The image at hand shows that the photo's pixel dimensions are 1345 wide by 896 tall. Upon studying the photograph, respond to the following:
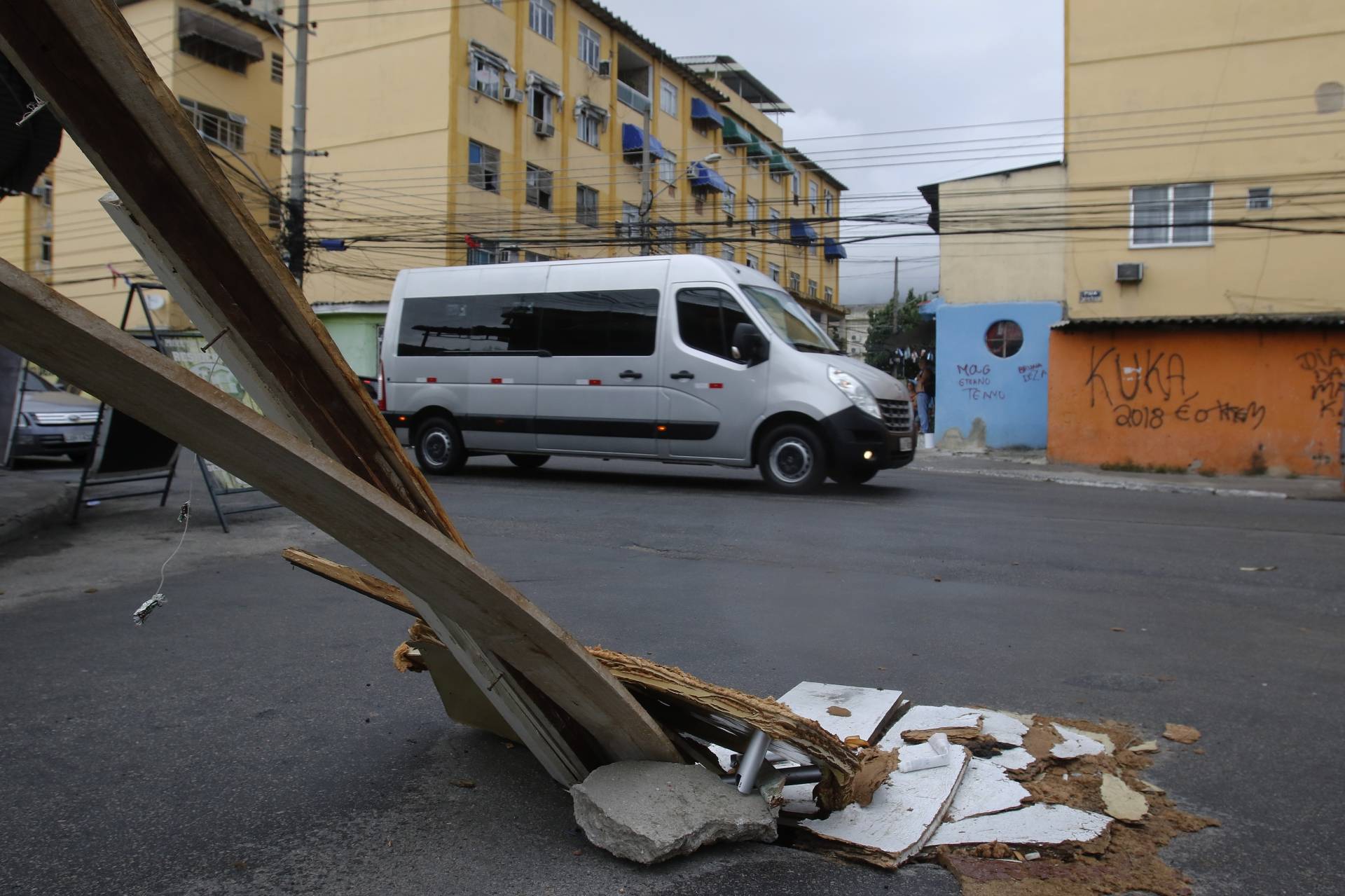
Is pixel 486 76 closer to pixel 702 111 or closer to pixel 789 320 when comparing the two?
pixel 702 111

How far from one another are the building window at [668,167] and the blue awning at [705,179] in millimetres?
670

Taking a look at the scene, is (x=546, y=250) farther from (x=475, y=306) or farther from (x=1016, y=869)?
(x=1016, y=869)

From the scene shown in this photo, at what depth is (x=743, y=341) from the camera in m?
10.6

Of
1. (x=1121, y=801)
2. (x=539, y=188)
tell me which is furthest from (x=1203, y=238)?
(x=539, y=188)

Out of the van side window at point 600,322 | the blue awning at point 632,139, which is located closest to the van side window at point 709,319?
the van side window at point 600,322

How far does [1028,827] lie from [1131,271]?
18.6 meters

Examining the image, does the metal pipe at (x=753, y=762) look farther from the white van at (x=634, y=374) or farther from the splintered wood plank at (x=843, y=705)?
the white van at (x=634, y=374)

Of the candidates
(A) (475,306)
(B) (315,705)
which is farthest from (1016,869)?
(A) (475,306)

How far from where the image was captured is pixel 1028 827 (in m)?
2.83

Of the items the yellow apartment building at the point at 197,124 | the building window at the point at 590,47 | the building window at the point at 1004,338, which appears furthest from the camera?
the building window at the point at 590,47

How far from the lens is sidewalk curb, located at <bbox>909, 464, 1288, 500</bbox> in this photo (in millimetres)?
13742

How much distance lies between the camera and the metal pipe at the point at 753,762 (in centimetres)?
275

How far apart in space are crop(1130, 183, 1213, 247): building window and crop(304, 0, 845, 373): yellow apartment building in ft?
34.0

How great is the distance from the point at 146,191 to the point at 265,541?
19.0 feet
